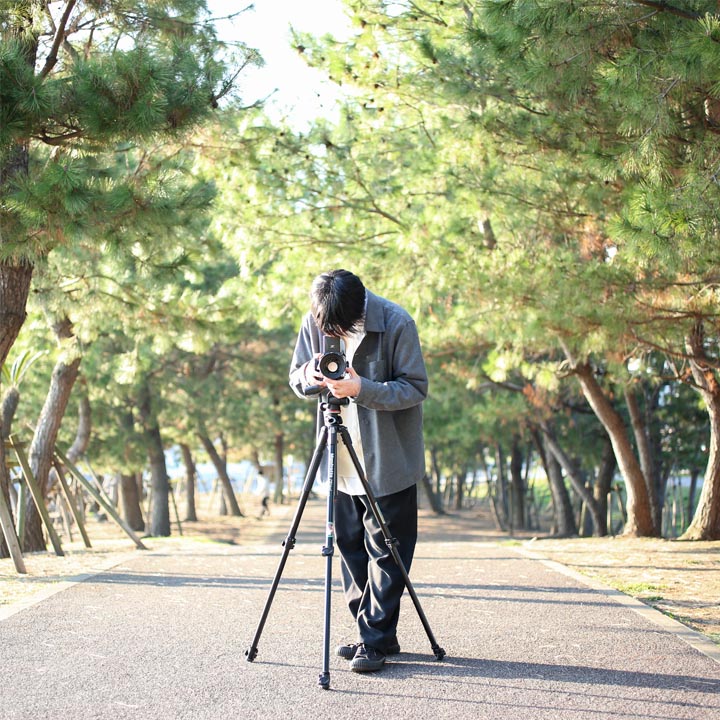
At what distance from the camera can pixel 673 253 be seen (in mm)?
4973

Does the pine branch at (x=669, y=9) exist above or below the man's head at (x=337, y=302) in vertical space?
above

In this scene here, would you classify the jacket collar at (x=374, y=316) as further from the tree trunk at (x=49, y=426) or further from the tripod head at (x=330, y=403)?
the tree trunk at (x=49, y=426)

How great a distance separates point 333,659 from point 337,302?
153 centimetres

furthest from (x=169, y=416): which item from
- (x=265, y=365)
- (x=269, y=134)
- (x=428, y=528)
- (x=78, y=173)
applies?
(x=78, y=173)

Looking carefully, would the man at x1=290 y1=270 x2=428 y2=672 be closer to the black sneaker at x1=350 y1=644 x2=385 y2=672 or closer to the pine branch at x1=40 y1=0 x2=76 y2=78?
the black sneaker at x1=350 y1=644 x2=385 y2=672

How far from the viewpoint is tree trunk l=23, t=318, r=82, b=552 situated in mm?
9797

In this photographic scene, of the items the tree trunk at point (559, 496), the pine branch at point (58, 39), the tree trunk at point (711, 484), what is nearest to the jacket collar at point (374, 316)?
the pine branch at point (58, 39)

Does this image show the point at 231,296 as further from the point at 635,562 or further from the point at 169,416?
the point at 169,416

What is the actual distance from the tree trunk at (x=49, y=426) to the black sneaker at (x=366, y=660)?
6548mm

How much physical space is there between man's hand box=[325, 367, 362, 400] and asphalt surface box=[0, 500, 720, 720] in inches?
44.0

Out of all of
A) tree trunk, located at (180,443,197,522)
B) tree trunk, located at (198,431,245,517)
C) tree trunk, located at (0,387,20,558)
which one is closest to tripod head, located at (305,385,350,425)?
tree trunk, located at (0,387,20,558)

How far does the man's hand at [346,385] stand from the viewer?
141 inches

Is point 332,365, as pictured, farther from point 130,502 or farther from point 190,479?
point 190,479

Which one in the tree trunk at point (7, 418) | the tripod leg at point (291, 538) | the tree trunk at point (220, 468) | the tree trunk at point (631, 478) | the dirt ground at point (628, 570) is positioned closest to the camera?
the tripod leg at point (291, 538)
